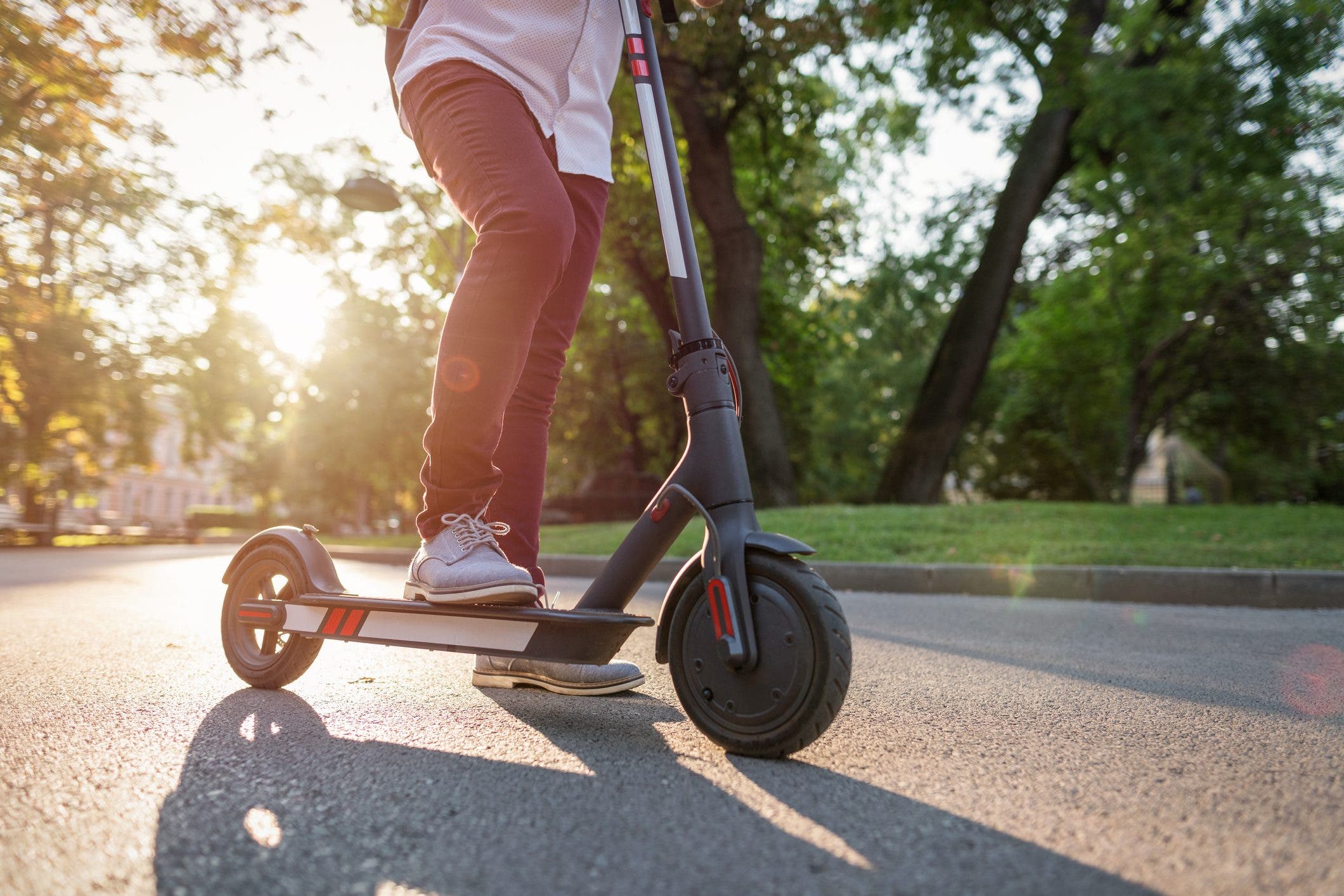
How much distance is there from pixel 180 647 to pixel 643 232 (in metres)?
13.8

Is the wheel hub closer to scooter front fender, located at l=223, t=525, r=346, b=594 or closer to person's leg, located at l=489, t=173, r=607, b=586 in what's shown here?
person's leg, located at l=489, t=173, r=607, b=586

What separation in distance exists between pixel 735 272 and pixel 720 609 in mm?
11294

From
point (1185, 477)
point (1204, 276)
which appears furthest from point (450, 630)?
point (1185, 477)

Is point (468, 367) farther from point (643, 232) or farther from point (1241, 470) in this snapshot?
point (1241, 470)

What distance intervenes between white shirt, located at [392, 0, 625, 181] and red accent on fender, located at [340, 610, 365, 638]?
1.22 m

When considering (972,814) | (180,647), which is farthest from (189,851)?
(180,647)

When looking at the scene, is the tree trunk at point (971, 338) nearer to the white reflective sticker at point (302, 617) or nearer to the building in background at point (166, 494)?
the white reflective sticker at point (302, 617)

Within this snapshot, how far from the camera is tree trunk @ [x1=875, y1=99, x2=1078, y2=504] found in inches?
490

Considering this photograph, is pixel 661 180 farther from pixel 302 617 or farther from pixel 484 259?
pixel 302 617

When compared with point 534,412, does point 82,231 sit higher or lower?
higher

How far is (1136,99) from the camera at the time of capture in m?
11.5

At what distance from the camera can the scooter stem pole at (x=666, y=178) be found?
6.96ft

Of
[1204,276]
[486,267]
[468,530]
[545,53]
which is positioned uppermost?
[1204,276]

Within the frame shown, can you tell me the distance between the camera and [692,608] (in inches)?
76.1
